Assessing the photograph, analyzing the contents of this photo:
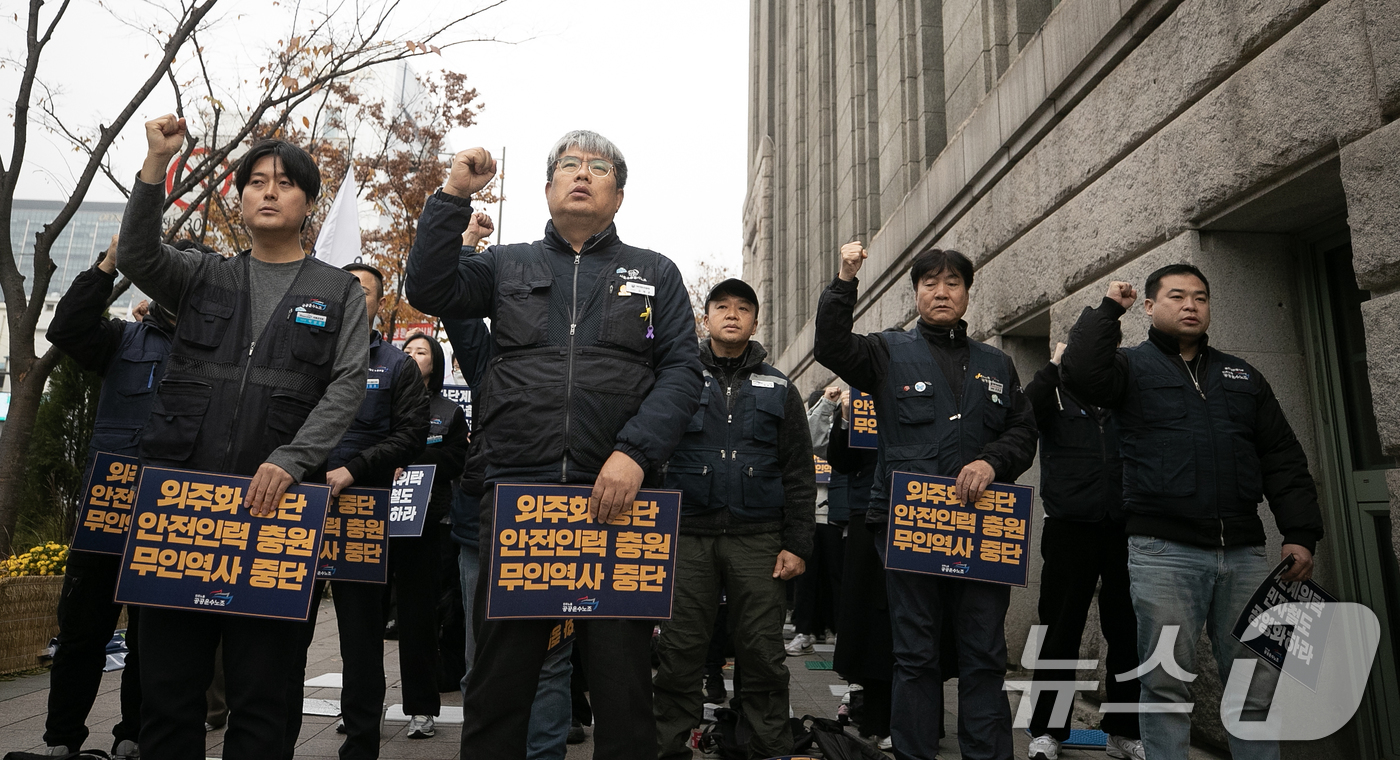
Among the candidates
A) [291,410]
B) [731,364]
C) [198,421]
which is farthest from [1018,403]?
[198,421]

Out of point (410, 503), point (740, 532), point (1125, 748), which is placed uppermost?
point (410, 503)

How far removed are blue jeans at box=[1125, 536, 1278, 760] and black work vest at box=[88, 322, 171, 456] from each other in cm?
478

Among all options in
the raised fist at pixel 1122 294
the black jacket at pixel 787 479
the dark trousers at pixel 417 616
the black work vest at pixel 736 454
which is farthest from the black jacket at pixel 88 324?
the raised fist at pixel 1122 294

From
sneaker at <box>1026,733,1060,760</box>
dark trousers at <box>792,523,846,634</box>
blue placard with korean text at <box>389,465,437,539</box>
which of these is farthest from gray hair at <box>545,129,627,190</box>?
dark trousers at <box>792,523,846,634</box>

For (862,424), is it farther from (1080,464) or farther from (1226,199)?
(1226,199)

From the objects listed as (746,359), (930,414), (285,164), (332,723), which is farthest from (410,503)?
(930,414)

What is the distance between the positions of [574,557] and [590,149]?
1437mm

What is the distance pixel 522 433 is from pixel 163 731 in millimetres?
1448

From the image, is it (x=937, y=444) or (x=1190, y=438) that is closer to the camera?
(x=1190, y=438)

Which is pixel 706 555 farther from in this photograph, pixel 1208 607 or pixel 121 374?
pixel 121 374

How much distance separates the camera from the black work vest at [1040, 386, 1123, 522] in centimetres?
498

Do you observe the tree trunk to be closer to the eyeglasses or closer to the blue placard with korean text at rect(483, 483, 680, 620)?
the eyeglasses

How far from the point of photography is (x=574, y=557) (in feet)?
8.77

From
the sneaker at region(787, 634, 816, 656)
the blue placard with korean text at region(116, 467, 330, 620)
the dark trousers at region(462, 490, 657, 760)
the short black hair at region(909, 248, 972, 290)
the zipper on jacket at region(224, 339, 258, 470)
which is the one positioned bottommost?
the sneaker at region(787, 634, 816, 656)
